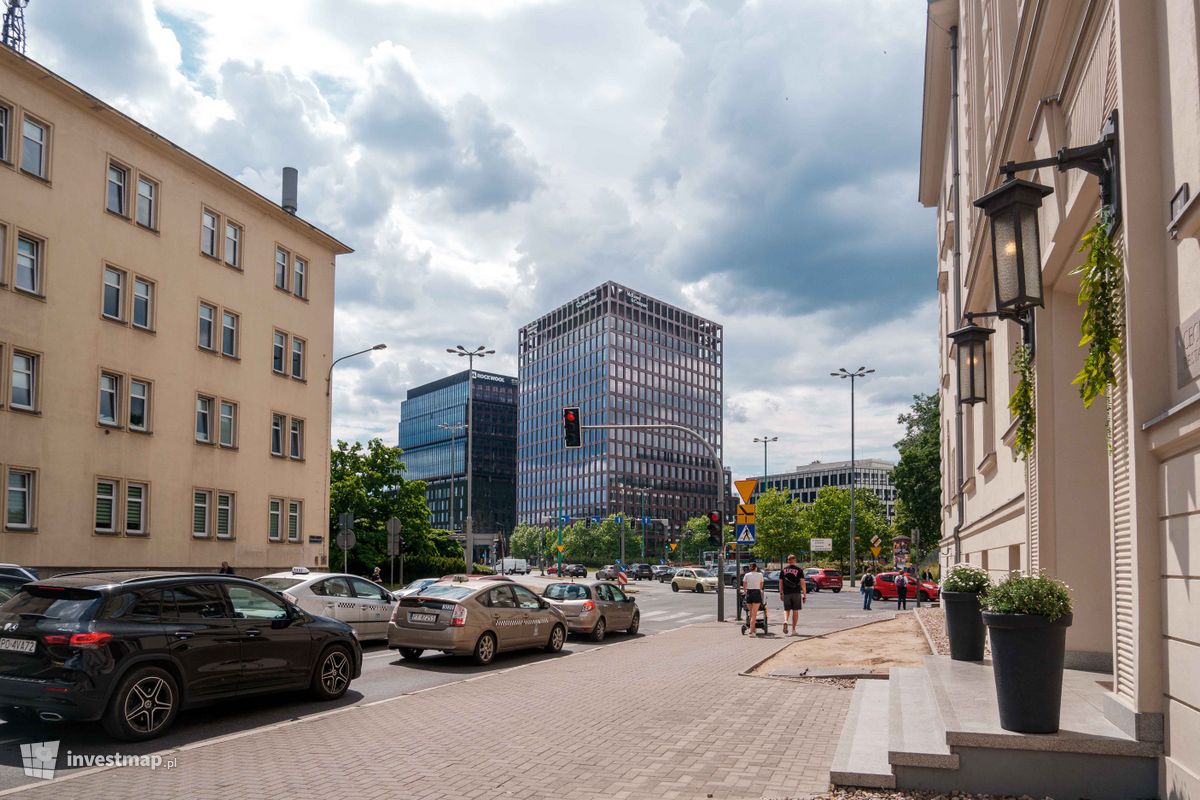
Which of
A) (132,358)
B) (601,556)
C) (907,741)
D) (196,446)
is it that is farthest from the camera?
(601,556)

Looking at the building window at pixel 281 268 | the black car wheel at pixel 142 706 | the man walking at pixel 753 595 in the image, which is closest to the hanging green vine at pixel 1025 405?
the black car wheel at pixel 142 706

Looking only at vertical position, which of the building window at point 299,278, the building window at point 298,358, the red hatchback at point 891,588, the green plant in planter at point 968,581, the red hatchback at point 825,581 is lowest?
the red hatchback at point 825,581

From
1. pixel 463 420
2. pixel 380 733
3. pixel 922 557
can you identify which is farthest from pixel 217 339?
pixel 463 420

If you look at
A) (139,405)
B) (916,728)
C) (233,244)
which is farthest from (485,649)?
(233,244)

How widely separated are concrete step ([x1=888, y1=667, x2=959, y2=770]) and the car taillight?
22.8 ft

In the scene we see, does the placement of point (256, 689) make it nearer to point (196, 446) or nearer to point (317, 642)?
point (317, 642)

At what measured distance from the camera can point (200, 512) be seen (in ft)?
107

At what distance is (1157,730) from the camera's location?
589cm

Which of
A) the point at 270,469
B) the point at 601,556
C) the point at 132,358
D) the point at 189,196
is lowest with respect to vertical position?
the point at 601,556

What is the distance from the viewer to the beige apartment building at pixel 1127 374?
5414 millimetres

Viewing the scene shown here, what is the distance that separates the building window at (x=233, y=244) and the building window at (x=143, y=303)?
419cm

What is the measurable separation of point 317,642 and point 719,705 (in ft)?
16.0

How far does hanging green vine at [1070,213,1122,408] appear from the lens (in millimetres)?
6184

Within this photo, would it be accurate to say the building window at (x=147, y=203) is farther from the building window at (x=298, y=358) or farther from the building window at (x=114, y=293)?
the building window at (x=298, y=358)
